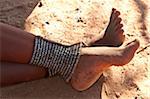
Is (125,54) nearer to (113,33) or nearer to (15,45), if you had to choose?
(113,33)

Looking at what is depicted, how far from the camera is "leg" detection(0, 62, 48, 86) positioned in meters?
1.38

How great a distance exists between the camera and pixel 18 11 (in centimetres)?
193

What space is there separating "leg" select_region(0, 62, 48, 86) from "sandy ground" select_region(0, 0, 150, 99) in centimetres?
8

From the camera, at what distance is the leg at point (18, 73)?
54.5 inches

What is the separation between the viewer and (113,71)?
168 cm

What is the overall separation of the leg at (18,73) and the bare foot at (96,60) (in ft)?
0.52

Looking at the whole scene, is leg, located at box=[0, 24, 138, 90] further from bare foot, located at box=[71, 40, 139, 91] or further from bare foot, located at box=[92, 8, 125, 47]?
bare foot, located at box=[92, 8, 125, 47]

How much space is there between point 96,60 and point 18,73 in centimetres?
33

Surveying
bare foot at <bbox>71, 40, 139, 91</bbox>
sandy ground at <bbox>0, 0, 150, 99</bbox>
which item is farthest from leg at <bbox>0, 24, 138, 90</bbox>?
sandy ground at <bbox>0, 0, 150, 99</bbox>

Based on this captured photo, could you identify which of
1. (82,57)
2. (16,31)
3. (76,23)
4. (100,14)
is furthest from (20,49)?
(100,14)

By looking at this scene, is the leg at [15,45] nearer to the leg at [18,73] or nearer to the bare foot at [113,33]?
the leg at [18,73]

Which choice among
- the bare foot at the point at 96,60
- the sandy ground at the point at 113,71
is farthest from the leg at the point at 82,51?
the sandy ground at the point at 113,71

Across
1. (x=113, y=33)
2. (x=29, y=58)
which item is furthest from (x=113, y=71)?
(x=29, y=58)

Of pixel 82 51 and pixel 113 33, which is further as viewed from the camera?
pixel 113 33
